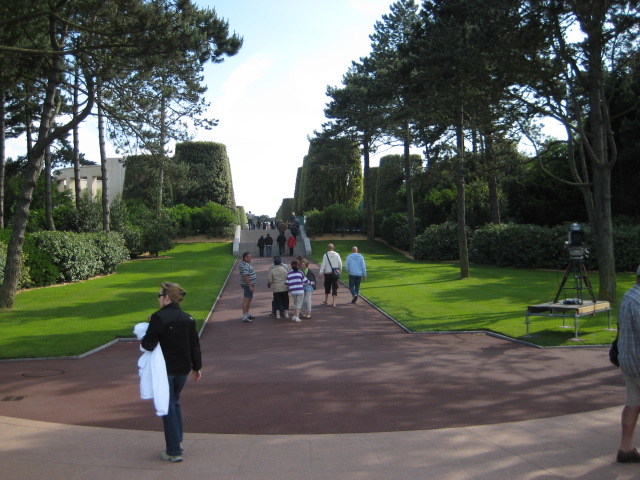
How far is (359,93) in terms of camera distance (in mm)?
35531

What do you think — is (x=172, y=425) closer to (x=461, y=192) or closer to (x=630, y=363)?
(x=630, y=363)

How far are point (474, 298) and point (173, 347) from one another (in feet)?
47.2

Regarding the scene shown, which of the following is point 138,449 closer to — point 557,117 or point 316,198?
point 557,117

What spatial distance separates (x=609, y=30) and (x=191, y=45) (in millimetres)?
10950

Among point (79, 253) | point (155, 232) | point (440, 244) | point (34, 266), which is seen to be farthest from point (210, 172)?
point (34, 266)

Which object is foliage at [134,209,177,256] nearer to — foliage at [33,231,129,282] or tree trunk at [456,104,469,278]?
foliage at [33,231,129,282]

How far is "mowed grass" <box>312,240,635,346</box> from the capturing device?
42.2ft

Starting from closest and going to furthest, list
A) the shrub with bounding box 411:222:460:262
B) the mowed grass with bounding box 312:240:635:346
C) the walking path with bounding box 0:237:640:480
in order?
the walking path with bounding box 0:237:640:480 → the mowed grass with bounding box 312:240:635:346 → the shrub with bounding box 411:222:460:262

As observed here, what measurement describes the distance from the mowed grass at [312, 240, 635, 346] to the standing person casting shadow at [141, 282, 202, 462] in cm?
801

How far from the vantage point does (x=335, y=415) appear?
6.90 meters

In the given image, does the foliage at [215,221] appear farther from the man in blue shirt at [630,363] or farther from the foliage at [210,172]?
the man in blue shirt at [630,363]

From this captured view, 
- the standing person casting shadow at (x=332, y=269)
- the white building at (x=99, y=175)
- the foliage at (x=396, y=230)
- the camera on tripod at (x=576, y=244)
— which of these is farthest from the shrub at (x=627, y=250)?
the white building at (x=99, y=175)

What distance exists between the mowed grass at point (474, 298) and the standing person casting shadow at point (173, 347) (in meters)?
8.01

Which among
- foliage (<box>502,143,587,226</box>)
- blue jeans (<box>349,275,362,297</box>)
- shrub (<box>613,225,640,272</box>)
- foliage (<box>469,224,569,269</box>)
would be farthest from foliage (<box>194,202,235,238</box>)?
blue jeans (<box>349,275,362,297</box>)
